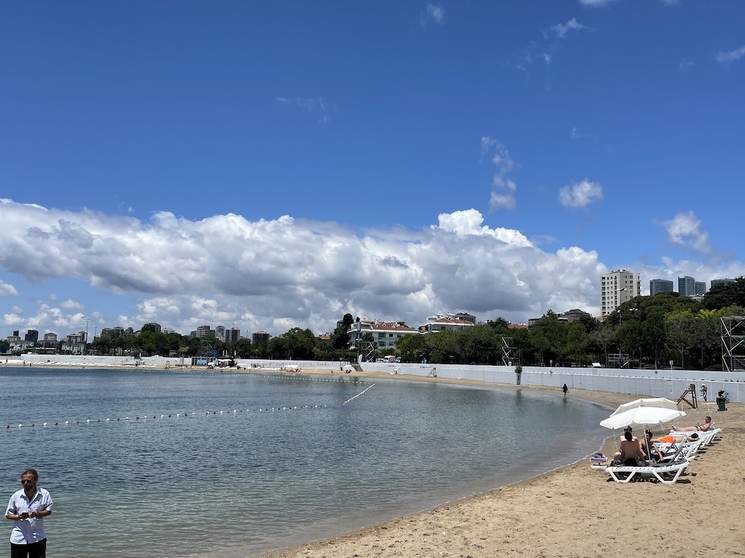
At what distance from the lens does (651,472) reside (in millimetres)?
→ 16281

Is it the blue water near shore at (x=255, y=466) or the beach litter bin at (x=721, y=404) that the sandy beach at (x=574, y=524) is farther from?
the beach litter bin at (x=721, y=404)

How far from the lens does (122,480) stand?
67.2 feet

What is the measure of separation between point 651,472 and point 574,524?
5310 mm

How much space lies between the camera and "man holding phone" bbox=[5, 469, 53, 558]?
818cm

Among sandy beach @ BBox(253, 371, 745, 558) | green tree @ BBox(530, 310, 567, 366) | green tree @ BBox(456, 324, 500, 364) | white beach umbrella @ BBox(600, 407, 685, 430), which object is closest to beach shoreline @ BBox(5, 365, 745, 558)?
sandy beach @ BBox(253, 371, 745, 558)

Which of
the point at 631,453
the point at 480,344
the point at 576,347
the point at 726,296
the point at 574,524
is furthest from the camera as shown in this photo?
the point at 480,344

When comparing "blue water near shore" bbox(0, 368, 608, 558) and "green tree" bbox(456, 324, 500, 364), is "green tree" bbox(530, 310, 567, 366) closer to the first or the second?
"green tree" bbox(456, 324, 500, 364)

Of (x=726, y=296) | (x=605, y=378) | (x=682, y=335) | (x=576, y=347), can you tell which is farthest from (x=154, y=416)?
(x=726, y=296)

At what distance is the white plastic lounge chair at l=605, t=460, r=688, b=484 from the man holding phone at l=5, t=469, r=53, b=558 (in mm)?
14422

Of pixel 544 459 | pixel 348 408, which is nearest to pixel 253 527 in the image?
pixel 544 459

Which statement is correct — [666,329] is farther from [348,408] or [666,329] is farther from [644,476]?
[644,476]

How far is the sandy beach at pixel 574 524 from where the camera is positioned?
34.9ft

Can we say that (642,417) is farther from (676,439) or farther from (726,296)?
(726,296)

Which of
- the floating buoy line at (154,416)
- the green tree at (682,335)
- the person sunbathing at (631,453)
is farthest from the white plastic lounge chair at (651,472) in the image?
the green tree at (682,335)
